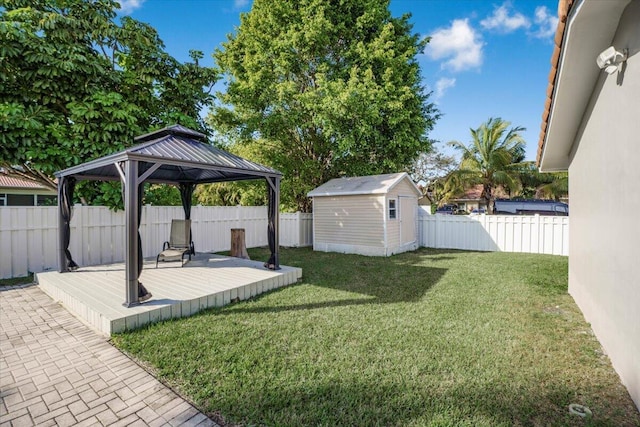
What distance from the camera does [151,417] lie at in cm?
234

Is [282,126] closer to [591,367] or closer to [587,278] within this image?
[587,278]

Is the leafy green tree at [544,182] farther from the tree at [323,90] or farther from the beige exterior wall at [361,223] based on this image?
the beige exterior wall at [361,223]

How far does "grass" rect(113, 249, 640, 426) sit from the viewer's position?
2414 mm

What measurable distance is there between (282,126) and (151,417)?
43.0 feet

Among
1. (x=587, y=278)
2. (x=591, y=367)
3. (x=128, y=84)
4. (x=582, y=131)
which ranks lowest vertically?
(x=591, y=367)

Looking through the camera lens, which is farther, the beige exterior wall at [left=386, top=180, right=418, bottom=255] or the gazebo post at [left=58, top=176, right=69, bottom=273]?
the beige exterior wall at [left=386, top=180, right=418, bottom=255]

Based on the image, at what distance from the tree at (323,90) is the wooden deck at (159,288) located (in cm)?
788

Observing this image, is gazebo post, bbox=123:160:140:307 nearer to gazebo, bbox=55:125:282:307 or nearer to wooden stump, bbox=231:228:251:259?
gazebo, bbox=55:125:282:307

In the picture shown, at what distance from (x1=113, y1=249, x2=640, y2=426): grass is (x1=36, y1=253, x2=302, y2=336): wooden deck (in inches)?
9.1

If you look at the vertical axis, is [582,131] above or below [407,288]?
above

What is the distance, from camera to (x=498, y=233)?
11.4 m

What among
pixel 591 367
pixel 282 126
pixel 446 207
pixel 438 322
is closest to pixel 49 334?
pixel 438 322

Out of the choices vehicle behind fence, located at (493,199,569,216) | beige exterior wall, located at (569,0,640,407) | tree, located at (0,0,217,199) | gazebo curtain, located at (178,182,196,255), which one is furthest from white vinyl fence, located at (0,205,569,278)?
beige exterior wall, located at (569,0,640,407)

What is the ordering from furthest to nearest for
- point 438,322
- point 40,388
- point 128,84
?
point 128,84 < point 438,322 < point 40,388
